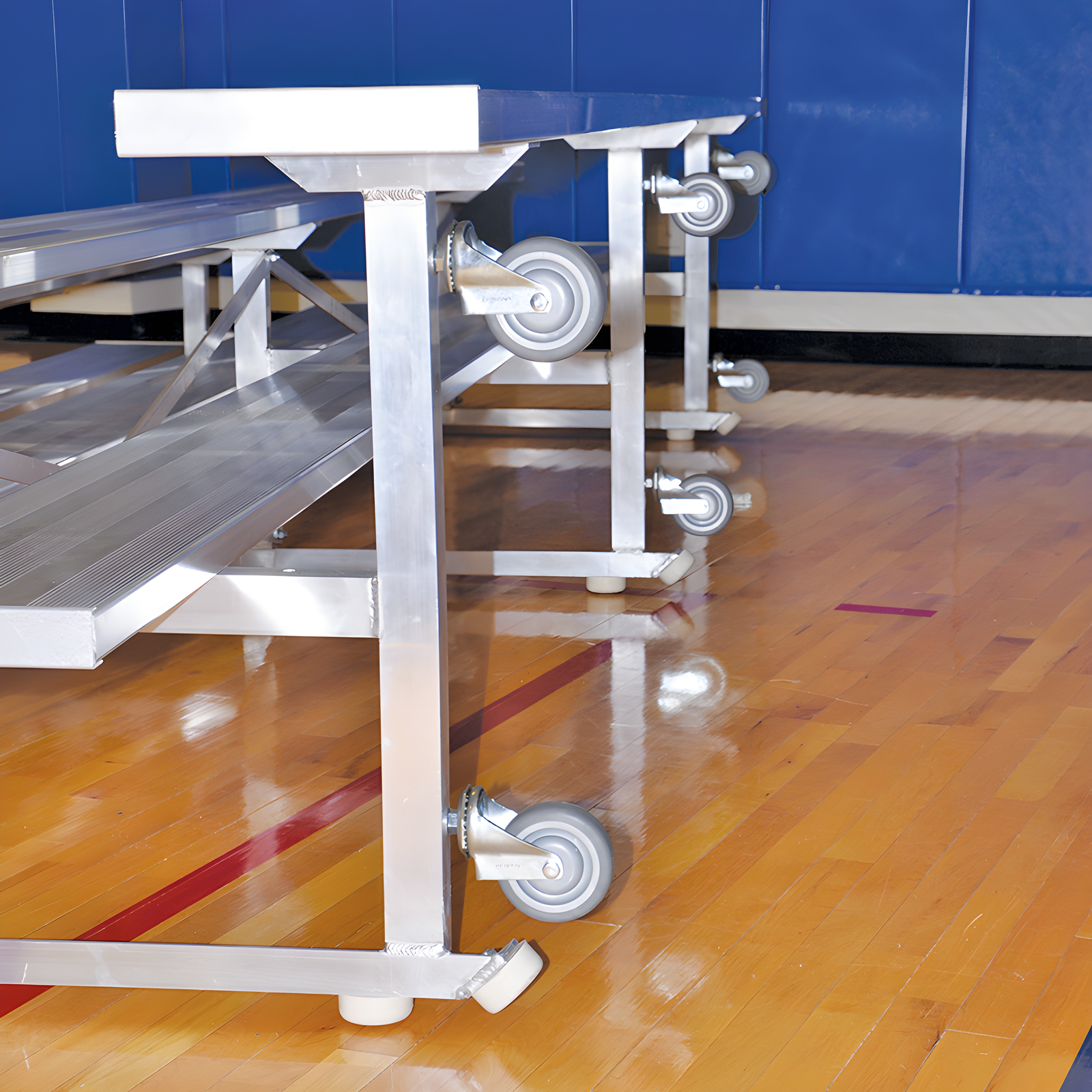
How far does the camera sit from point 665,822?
1.64 m

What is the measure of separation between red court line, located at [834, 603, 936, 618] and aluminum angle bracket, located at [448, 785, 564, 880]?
53.3 inches

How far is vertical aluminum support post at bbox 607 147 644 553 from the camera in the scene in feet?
7.70

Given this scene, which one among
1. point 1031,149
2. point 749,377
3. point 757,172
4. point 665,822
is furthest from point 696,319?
point 665,822

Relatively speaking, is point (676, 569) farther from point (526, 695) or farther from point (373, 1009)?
point (373, 1009)

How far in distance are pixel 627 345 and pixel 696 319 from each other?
159cm

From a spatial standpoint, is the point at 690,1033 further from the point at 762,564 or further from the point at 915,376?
the point at 915,376

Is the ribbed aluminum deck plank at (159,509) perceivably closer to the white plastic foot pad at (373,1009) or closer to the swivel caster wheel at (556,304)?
the swivel caster wheel at (556,304)

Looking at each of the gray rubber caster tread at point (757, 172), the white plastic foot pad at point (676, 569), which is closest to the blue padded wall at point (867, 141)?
the gray rubber caster tread at point (757, 172)

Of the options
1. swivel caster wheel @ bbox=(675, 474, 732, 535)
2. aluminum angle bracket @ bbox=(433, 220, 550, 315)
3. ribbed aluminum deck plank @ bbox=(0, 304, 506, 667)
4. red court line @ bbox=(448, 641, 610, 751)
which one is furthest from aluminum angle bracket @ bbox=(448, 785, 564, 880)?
swivel caster wheel @ bbox=(675, 474, 732, 535)

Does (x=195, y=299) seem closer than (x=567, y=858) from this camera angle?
No

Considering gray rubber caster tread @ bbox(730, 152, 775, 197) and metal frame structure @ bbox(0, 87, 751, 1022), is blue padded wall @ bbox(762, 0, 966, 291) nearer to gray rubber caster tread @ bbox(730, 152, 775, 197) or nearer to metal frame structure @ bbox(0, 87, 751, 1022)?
gray rubber caster tread @ bbox(730, 152, 775, 197)

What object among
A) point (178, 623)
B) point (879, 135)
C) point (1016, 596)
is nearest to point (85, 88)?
point (879, 135)

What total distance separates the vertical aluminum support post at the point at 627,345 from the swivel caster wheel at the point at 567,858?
44.3 inches

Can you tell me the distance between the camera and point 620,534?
2.59m
